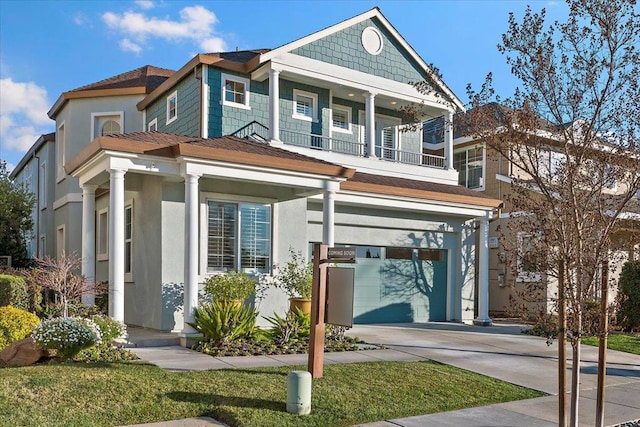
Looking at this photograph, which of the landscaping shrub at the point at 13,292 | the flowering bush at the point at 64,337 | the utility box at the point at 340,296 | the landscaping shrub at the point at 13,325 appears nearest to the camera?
the utility box at the point at 340,296

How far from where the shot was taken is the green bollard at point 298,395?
22.2 feet

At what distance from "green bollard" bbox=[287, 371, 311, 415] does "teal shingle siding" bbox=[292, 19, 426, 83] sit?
38.5ft

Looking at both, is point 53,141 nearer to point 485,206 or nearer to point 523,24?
point 485,206

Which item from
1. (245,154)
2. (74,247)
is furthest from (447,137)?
(74,247)

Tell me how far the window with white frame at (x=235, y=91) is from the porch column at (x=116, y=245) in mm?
5756

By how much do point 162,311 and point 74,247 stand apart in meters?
8.31

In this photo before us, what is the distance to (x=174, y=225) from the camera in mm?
12695

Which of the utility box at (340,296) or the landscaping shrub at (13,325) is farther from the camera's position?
the landscaping shrub at (13,325)

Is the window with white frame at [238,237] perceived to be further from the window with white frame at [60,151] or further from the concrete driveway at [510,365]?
the window with white frame at [60,151]

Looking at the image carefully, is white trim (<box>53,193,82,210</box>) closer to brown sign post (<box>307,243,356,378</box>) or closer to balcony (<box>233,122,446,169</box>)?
balcony (<box>233,122,446,169</box>)

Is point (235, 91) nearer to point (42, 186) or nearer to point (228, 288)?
point (228, 288)

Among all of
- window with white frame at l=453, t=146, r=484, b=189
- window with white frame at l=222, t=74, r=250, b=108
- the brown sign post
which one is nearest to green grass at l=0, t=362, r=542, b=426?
the brown sign post

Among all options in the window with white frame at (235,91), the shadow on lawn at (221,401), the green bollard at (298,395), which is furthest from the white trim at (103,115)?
the green bollard at (298,395)

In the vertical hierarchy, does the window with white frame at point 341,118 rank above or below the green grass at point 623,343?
above
